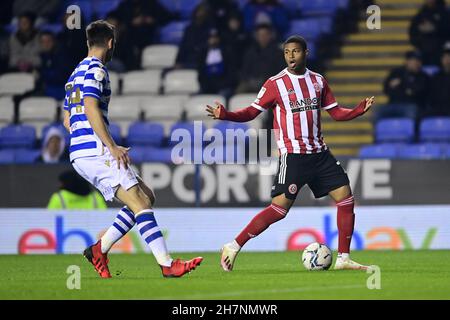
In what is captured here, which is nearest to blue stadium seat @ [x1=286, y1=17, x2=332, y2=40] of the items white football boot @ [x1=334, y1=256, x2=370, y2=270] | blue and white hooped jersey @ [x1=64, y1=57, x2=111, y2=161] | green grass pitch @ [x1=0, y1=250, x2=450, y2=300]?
green grass pitch @ [x1=0, y1=250, x2=450, y2=300]

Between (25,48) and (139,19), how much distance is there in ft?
6.29

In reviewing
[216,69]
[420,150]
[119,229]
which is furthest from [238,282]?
[216,69]

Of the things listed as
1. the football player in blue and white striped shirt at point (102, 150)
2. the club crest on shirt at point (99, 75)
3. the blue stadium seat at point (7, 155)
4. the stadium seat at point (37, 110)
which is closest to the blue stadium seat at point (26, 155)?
the blue stadium seat at point (7, 155)

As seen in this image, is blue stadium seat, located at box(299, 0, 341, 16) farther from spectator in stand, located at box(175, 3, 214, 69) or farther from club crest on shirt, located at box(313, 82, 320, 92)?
club crest on shirt, located at box(313, 82, 320, 92)

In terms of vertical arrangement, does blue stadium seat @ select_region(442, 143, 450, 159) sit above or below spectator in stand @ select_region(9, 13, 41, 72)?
below

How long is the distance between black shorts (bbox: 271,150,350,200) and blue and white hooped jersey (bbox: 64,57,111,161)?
171 cm

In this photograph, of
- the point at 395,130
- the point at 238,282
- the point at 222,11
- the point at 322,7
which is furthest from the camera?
the point at 322,7

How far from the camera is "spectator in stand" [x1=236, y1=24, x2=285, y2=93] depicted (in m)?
17.9

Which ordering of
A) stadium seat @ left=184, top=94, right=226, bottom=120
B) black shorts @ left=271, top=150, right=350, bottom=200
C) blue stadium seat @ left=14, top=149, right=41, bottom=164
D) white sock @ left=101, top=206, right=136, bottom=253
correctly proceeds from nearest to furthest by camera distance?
1. white sock @ left=101, top=206, right=136, bottom=253
2. black shorts @ left=271, top=150, right=350, bottom=200
3. blue stadium seat @ left=14, top=149, right=41, bottom=164
4. stadium seat @ left=184, top=94, right=226, bottom=120

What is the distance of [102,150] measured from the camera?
29.3ft

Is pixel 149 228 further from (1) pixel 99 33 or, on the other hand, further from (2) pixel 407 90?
(2) pixel 407 90

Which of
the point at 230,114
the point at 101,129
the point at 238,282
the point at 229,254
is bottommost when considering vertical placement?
the point at 238,282

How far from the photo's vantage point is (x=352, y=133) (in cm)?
1809

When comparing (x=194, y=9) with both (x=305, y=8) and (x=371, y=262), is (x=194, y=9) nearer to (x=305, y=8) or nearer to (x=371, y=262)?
(x=305, y=8)
